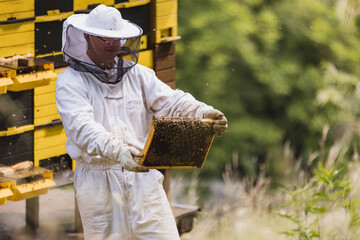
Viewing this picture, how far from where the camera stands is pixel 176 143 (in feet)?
13.1

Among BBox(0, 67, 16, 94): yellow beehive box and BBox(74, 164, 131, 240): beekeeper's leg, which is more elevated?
BBox(0, 67, 16, 94): yellow beehive box

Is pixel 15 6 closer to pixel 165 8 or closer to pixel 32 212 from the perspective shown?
pixel 165 8

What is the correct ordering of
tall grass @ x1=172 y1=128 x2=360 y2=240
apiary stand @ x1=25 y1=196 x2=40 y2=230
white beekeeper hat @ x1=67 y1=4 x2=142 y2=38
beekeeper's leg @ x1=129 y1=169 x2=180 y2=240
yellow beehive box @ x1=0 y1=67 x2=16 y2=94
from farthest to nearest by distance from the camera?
apiary stand @ x1=25 y1=196 x2=40 y2=230, tall grass @ x1=172 y1=128 x2=360 y2=240, yellow beehive box @ x1=0 y1=67 x2=16 y2=94, beekeeper's leg @ x1=129 y1=169 x2=180 y2=240, white beekeeper hat @ x1=67 y1=4 x2=142 y2=38

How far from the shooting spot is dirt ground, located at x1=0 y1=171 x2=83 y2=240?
547 cm

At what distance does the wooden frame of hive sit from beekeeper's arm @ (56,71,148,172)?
15 centimetres

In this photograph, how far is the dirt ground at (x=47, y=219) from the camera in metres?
5.47

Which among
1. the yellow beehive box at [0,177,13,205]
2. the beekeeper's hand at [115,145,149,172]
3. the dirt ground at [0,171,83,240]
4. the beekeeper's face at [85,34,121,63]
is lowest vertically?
the dirt ground at [0,171,83,240]

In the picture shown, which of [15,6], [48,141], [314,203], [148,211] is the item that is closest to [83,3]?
[15,6]

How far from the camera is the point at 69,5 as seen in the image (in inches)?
204

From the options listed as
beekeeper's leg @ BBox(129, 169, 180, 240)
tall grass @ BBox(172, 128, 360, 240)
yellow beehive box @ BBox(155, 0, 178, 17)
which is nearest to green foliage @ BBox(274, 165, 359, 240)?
tall grass @ BBox(172, 128, 360, 240)

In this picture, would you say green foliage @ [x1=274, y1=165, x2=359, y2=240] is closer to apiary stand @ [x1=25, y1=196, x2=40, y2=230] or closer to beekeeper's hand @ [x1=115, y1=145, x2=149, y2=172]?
beekeeper's hand @ [x1=115, y1=145, x2=149, y2=172]

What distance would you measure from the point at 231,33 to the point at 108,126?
1277 centimetres

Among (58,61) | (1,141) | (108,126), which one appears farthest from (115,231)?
(58,61)

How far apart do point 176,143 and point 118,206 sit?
1.79 feet
